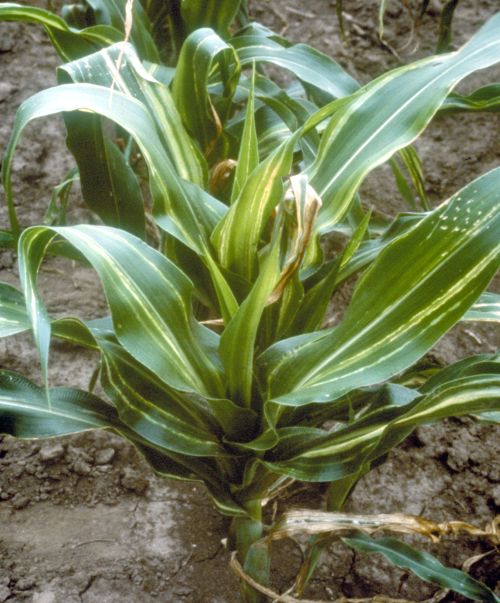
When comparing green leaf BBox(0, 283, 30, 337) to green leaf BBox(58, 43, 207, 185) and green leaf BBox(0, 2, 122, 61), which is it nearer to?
green leaf BBox(58, 43, 207, 185)

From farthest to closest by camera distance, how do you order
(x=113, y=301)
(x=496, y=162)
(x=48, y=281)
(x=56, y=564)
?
(x=496, y=162) → (x=48, y=281) → (x=56, y=564) → (x=113, y=301)

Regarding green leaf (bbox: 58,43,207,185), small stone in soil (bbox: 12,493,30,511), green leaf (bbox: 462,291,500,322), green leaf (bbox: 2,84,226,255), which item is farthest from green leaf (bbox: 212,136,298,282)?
small stone in soil (bbox: 12,493,30,511)

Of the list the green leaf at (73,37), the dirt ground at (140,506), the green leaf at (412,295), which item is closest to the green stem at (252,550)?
the dirt ground at (140,506)

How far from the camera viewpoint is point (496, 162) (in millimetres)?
1336

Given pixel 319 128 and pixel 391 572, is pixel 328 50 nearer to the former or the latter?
pixel 319 128

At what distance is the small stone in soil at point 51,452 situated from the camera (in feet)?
3.19

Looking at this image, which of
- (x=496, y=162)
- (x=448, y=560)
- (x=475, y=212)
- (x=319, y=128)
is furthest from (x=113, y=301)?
(x=496, y=162)

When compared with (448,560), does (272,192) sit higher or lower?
higher

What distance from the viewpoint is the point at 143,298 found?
0.64 m

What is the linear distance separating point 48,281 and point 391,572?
0.75 meters

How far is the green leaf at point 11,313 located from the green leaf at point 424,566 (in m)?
0.42

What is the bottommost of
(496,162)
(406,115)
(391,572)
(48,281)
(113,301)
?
(391,572)

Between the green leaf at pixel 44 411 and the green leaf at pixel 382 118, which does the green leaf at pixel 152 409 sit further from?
the green leaf at pixel 382 118

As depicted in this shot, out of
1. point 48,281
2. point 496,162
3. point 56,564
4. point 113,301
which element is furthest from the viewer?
point 496,162
